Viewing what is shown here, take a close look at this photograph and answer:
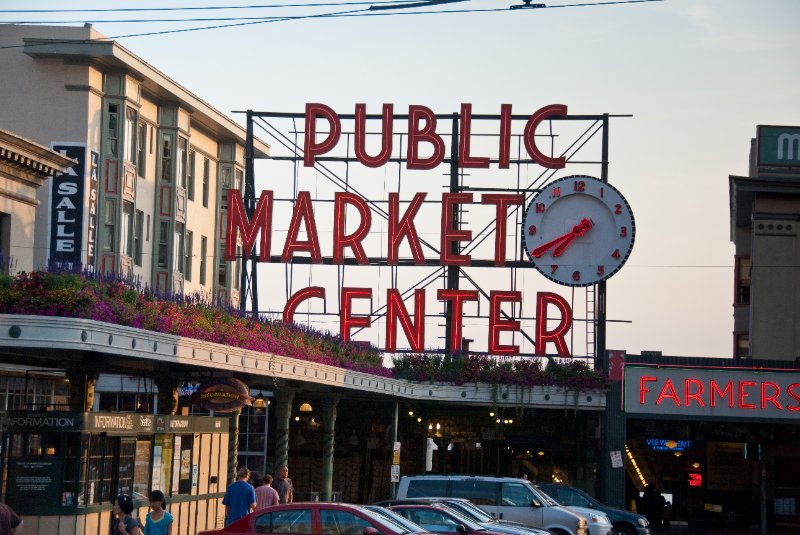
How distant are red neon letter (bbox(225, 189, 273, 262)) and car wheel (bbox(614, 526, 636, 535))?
1872 centimetres

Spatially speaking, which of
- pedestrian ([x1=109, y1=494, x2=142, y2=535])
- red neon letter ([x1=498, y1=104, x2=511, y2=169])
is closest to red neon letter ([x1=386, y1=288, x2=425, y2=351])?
red neon letter ([x1=498, y1=104, x2=511, y2=169])

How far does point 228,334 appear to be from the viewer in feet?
93.1

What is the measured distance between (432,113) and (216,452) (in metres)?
23.6

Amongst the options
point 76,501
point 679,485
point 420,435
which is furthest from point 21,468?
point 679,485

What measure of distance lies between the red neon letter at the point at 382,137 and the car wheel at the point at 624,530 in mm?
18644

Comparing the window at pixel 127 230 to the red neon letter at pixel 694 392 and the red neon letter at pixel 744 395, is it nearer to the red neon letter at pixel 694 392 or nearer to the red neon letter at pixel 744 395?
the red neon letter at pixel 694 392

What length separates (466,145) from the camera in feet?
161

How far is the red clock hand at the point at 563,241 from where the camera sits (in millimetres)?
48344

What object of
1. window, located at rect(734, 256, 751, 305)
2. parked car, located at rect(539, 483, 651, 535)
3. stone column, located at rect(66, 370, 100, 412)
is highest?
window, located at rect(734, 256, 751, 305)

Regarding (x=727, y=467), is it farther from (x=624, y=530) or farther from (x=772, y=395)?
(x=624, y=530)

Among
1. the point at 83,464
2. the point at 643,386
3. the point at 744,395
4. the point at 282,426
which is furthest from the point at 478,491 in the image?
the point at 744,395

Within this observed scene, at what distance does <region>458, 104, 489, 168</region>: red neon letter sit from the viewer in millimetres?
49031

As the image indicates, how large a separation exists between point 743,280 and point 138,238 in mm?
24799

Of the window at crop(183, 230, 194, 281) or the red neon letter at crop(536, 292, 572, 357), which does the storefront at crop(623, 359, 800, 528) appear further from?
the window at crop(183, 230, 194, 281)
